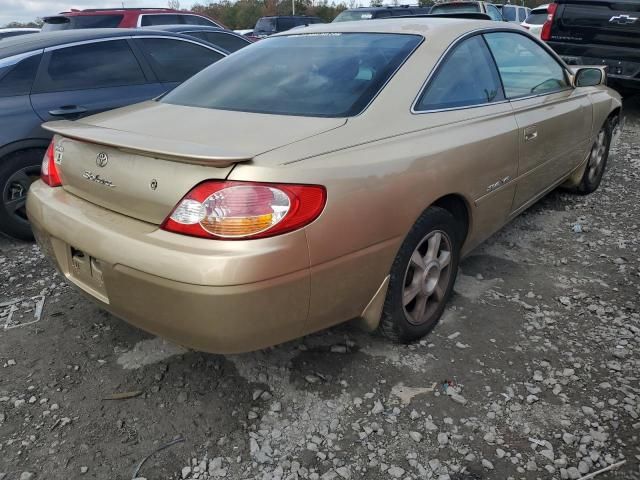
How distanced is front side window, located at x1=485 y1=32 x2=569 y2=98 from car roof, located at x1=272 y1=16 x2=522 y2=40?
0.17 m

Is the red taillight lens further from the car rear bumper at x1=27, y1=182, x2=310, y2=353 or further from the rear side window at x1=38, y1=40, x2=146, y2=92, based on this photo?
the rear side window at x1=38, y1=40, x2=146, y2=92

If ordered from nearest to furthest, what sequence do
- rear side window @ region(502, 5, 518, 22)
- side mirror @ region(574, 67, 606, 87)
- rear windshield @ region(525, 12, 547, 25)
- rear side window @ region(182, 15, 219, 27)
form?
side mirror @ region(574, 67, 606, 87) < rear side window @ region(182, 15, 219, 27) < rear windshield @ region(525, 12, 547, 25) < rear side window @ region(502, 5, 518, 22)

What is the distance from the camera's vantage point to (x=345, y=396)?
2.31 meters

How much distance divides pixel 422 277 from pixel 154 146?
4.49 feet

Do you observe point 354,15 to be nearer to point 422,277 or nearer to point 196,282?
point 422,277

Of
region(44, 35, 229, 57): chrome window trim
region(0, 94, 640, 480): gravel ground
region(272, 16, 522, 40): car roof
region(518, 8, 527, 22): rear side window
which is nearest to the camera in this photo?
region(0, 94, 640, 480): gravel ground

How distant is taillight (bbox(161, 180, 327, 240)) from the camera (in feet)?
5.86

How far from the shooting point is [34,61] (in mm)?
4027

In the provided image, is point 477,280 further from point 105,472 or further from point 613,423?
point 105,472

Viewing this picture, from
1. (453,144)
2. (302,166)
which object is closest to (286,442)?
(302,166)

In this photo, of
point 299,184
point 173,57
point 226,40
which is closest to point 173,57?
point 173,57

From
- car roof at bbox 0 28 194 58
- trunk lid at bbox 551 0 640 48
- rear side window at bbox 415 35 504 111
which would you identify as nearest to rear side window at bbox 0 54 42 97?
car roof at bbox 0 28 194 58

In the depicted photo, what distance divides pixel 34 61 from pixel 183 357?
112 inches

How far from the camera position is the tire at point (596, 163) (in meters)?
4.59
